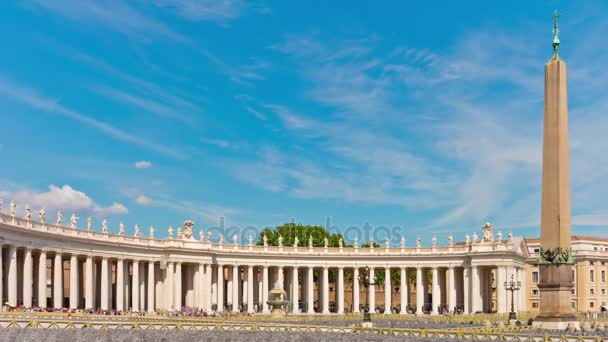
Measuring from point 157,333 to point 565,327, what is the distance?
21.8m

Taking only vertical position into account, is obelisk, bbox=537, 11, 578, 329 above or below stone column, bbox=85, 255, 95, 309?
above

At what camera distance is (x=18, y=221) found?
66875mm

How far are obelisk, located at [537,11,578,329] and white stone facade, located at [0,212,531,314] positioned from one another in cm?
3980

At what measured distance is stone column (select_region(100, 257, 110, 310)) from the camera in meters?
80.2

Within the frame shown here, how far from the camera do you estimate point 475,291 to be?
95.0 m

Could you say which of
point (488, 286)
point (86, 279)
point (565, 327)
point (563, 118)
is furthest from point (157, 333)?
point (488, 286)

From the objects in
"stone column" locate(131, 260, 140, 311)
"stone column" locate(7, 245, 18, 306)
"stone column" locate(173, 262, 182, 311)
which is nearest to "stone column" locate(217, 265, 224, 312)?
"stone column" locate(173, 262, 182, 311)

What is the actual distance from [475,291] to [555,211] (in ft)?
180

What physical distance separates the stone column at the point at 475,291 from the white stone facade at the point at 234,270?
0.12 metres

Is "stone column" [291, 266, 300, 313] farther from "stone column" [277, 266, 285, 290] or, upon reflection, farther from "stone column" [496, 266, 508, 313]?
"stone column" [496, 266, 508, 313]

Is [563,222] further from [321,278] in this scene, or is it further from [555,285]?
[321,278]

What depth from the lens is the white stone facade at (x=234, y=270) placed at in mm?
81000

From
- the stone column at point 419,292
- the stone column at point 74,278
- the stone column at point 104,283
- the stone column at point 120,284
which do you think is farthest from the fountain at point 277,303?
the stone column at point 419,292

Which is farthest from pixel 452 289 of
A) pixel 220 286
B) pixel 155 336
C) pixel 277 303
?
pixel 155 336
